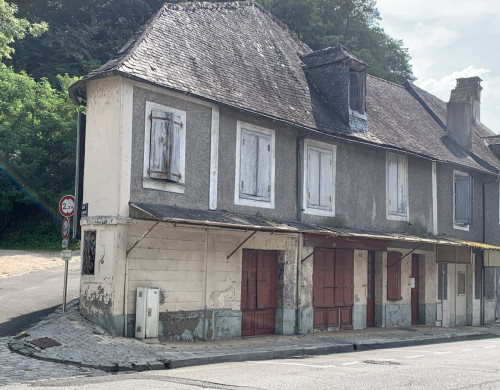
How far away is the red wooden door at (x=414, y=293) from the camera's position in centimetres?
2125

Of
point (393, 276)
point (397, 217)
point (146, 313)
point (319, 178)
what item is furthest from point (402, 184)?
point (146, 313)

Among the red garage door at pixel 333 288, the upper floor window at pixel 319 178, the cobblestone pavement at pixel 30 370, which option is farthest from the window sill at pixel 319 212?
the cobblestone pavement at pixel 30 370

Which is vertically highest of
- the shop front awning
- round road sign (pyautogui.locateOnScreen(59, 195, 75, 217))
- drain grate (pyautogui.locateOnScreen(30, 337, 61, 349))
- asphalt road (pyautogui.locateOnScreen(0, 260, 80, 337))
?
round road sign (pyautogui.locateOnScreen(59, 195, 75, 217))

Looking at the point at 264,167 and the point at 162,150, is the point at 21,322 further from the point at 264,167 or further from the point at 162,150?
the point at 264,167

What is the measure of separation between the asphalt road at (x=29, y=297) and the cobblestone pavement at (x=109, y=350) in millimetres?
675

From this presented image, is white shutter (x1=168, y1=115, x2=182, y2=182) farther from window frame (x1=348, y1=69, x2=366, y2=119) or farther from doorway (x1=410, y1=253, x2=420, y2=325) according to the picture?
doorway (x1=410, y1=253, x2=420, y2=325)

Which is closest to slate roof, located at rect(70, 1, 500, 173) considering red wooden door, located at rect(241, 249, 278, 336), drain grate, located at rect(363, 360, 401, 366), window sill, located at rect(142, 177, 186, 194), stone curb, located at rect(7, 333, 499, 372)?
window sill, located at rect(142, 177, 186, 194)

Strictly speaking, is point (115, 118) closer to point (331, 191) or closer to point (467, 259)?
point (331, 191)

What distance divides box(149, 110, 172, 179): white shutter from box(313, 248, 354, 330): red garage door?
5690 millimetres

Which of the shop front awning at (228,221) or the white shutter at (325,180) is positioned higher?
the white shutter at (325,180)

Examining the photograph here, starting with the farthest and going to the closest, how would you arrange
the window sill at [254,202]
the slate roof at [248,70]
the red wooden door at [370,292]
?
the red wooden door at [370,292] < the window sill at [254,202] < the slate roof at [248,70]

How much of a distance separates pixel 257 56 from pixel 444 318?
11.5 meters

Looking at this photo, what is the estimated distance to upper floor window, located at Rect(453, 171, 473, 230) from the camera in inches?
908

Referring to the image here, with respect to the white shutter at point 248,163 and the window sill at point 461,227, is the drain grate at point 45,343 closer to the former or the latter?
the white shutter at point 248,163
